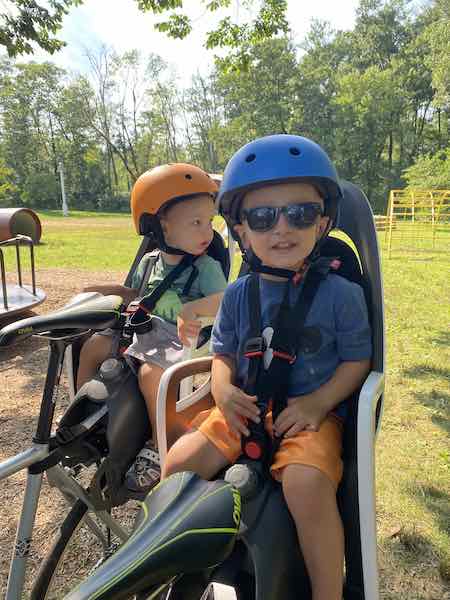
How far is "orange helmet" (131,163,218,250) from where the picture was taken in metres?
2.33

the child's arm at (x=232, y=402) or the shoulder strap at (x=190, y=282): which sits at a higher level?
the shoulder strap at (x=190, y=282)

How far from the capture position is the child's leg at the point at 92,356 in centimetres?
241

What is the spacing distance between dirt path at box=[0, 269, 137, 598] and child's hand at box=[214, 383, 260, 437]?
1.44 meters

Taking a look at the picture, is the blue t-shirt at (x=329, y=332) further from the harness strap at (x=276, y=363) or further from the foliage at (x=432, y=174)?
the foliage at (x=432, y=174)

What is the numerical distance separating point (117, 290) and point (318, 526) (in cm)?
176

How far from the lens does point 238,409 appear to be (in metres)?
1.68

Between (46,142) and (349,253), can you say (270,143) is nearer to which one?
(349,253)

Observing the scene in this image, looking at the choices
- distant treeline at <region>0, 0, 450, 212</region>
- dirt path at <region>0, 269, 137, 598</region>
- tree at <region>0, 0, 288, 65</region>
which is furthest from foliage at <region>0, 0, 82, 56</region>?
distant treeline at <region>0, 0, 450, 212</region>

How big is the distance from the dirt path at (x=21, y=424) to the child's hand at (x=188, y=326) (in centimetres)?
140

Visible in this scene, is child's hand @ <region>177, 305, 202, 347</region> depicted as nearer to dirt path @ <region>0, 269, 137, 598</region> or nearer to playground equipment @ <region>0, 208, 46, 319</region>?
dirt path @ <region>0, 269, 137, 598</region>

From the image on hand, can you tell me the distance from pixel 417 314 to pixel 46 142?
169 ft

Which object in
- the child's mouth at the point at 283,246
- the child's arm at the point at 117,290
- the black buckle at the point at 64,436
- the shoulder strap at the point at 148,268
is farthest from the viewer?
the shoulder strap at the point at 148,268

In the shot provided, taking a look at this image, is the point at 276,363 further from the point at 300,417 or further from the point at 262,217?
the point at 262,217

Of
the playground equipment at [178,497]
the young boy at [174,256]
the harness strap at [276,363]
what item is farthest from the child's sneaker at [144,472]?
the harness strap at [276,363]
